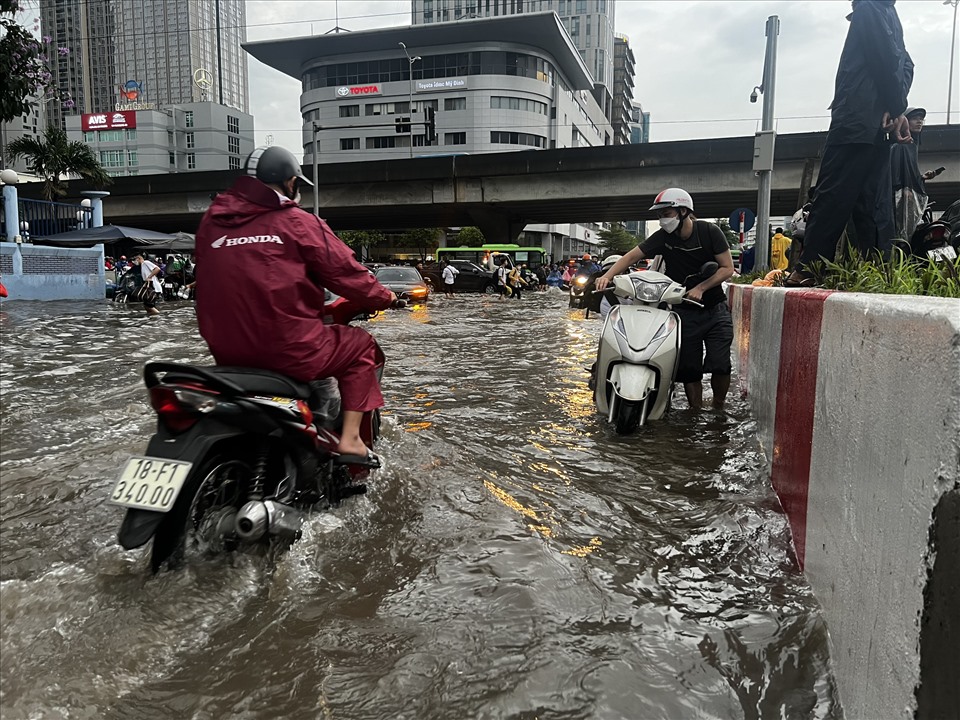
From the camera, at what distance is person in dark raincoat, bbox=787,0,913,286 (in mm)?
4555

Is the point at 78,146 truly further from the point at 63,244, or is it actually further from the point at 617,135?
the point at 617,135

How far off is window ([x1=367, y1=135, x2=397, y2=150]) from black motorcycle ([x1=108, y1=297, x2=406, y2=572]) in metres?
80.3

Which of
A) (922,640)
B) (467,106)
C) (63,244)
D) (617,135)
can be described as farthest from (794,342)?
(617,135)

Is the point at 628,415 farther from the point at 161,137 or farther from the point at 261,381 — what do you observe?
the point at 161,137

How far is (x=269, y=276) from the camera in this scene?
2.82 metres

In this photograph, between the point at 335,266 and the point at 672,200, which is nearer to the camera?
the point at 335,266

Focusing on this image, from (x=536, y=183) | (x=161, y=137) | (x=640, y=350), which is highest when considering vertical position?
(x=161, y=137)

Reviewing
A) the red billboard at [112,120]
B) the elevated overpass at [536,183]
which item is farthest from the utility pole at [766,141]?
the red billboard at [112,120]

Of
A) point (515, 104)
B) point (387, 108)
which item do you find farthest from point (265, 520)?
point (387, 108)

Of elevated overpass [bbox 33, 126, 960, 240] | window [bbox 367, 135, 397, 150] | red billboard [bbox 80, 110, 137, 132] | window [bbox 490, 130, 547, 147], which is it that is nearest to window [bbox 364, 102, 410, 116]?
window [bbox 367, 135, 397, 150]

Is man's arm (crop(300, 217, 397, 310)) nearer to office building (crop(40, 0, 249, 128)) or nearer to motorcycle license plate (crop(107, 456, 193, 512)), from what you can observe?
motorcycle license plate (crop(107, 456, 193, 512))

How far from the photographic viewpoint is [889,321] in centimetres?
165

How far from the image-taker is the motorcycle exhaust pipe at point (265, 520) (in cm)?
258

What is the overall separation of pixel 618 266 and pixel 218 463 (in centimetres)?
385
